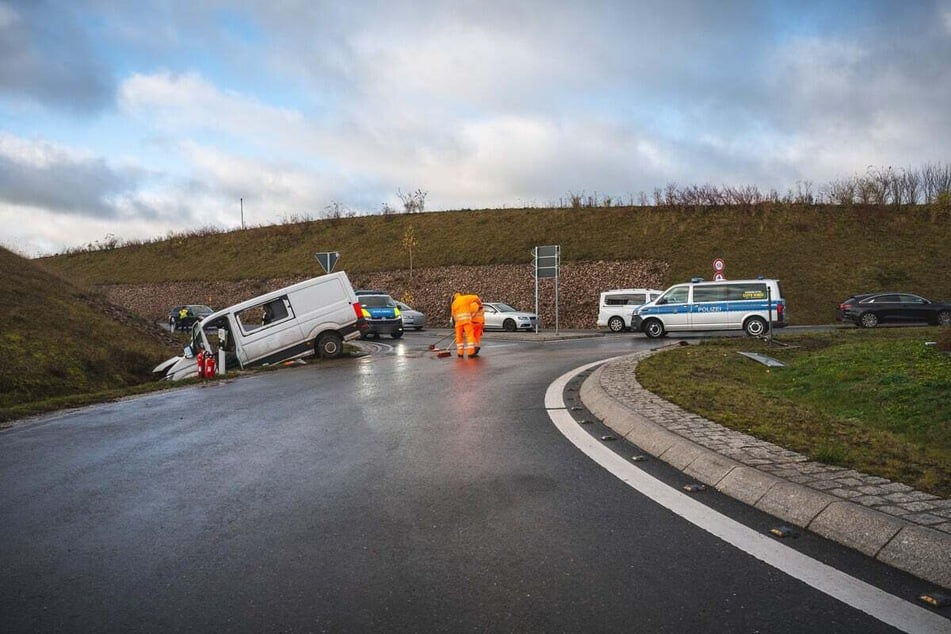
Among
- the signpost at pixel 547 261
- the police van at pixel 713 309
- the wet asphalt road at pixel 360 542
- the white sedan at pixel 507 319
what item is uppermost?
the signpost at pixel 547 261

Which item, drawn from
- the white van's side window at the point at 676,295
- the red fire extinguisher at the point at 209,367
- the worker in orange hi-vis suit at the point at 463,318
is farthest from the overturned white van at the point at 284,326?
the white van's side window at the point at 676,295

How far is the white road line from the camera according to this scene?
2.76 meters

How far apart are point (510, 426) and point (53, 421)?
5830 millimetres

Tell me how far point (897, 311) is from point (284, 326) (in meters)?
22.9

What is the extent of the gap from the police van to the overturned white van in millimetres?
11388

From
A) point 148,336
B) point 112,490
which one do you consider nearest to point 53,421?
point 112,490

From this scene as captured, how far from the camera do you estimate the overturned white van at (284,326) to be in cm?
1667

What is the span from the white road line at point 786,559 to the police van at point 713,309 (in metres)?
20.0

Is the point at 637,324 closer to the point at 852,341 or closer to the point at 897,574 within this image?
the point at 852,341

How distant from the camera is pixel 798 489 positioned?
13.6ft

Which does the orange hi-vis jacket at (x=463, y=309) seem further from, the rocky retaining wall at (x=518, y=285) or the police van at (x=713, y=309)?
the rocky retaining wall at (x=518, y=285)

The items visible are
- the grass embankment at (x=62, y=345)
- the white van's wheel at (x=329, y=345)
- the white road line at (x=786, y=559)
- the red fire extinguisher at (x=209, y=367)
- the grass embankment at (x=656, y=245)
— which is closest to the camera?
the white road line at (x=786, y=559)

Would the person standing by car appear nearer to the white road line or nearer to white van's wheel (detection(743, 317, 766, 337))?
the white road line

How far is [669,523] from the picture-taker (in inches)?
157
